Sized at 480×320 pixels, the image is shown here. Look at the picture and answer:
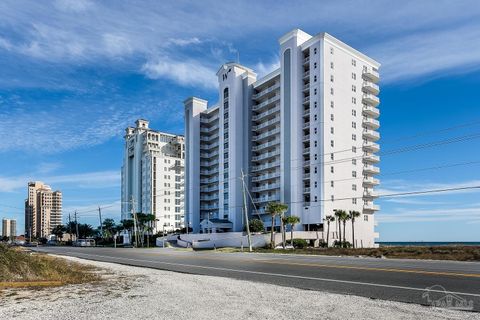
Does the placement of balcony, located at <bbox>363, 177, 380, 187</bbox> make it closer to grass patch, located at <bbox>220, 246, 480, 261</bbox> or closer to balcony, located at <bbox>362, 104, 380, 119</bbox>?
balcony, located at <bbox>362, 104, 380, 119</bbox>

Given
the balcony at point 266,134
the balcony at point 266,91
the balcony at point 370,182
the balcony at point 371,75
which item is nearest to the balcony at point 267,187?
the balcony at point 266,134

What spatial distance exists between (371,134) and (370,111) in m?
4.95

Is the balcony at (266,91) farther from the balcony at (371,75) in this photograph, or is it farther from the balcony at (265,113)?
the balcony at (371,75)

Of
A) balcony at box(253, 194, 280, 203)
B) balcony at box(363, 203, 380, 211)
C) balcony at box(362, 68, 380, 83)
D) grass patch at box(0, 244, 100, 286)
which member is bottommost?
balcony at box(363, 203, 380, 211)

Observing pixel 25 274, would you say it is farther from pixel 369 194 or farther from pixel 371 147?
pixel 371 147

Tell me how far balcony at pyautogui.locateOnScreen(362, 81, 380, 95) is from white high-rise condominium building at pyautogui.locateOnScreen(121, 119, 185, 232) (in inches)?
3001

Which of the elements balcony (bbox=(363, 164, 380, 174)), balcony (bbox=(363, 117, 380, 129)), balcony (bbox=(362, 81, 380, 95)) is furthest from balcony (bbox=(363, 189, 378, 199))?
balcony (bbox=(362, 81, 380, 95))

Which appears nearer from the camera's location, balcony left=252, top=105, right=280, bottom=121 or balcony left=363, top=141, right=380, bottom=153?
balcony left=363, top=141, right=380, bottom=153

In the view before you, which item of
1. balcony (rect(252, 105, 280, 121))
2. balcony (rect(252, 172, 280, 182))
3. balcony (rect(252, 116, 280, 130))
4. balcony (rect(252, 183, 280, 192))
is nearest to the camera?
balcony (rect(252, 183, 280, 192))

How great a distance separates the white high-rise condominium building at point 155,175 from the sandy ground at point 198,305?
137724 mm

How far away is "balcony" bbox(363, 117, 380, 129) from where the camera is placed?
316 feet

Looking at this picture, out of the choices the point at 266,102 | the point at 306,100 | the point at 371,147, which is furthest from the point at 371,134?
the point at 266,102

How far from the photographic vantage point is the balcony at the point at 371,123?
316ft

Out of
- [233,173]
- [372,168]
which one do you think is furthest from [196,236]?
[372,168]
